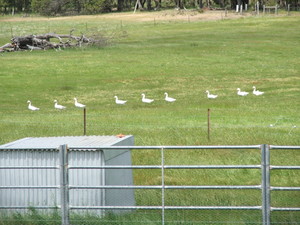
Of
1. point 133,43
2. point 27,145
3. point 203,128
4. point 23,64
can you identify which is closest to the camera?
point 27,145

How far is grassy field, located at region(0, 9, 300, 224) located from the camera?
69.3 feet

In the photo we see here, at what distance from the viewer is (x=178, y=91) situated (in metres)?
41.0

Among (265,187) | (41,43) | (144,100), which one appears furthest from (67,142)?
(41,43)

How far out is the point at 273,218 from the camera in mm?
13594

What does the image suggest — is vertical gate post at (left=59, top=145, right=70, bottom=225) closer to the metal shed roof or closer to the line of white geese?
the metal shed roof

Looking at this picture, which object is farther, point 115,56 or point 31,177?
point 115,56

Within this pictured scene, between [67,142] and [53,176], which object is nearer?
[53,176]

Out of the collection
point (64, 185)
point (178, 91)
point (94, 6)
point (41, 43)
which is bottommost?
point (178, 91)

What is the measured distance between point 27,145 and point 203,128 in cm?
1270

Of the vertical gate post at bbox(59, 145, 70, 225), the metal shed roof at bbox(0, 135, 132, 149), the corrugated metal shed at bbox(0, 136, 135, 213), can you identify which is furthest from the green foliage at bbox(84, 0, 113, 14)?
the vertical gate post at bbox(59, 145, 70, 225)

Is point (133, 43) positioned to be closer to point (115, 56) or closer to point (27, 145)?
point (115, 56)

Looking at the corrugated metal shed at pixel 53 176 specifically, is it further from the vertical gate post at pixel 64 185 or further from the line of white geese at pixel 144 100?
the line of white geese at pixel 144 100

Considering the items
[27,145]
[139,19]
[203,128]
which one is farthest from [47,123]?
[139,19]

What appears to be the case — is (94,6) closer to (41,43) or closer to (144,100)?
(41,43)
